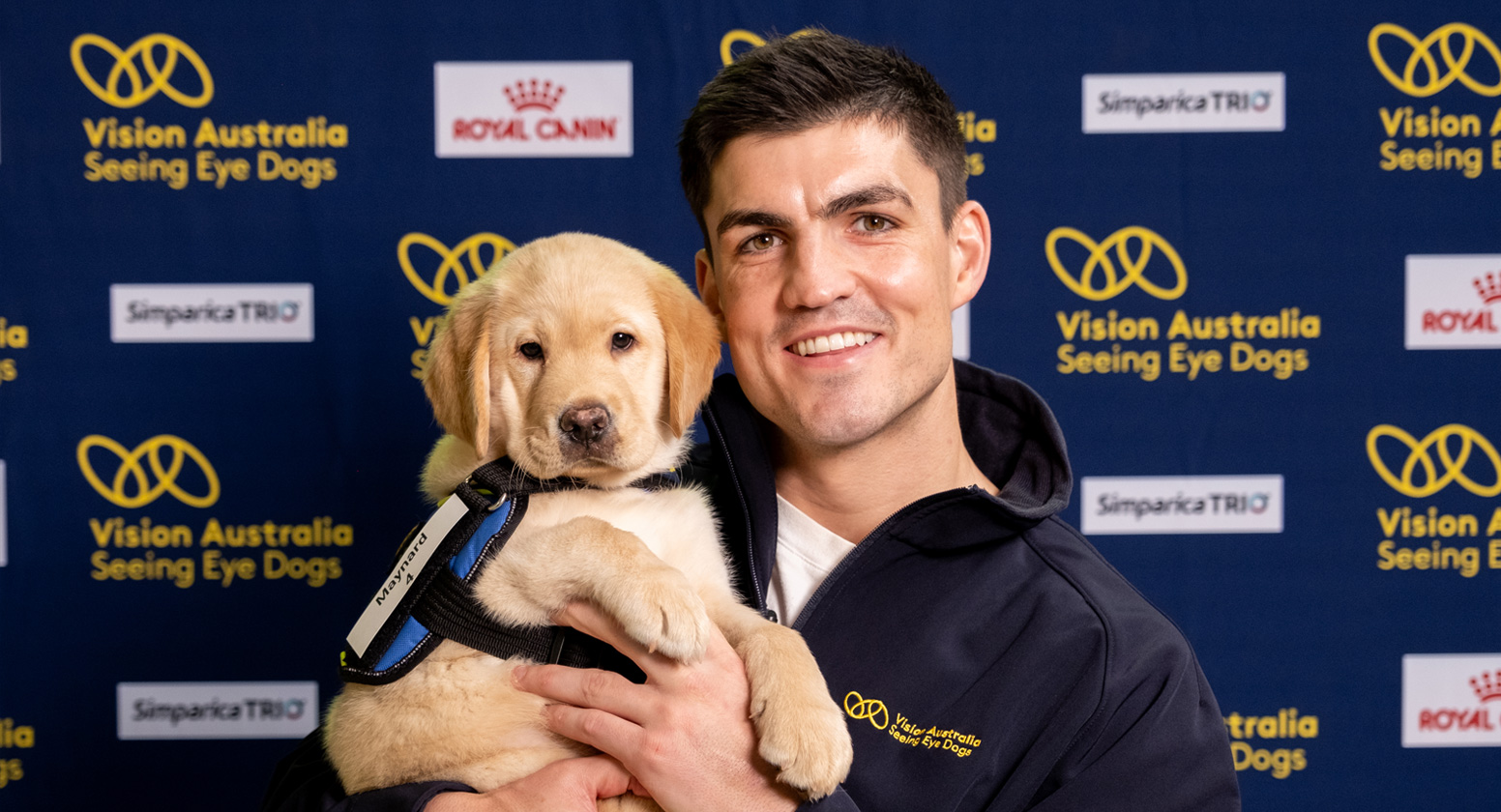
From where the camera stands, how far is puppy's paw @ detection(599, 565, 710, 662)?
1.71 metres

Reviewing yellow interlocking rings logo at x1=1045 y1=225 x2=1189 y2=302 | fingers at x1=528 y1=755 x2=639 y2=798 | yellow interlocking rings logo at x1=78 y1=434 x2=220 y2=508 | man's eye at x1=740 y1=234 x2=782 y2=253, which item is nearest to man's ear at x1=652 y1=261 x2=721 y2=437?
man's eye at x1=740 y1=234 x2=782 y2=253

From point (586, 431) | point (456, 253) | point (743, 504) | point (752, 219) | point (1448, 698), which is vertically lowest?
point (1448, 698)

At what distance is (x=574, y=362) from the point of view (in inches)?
81.4

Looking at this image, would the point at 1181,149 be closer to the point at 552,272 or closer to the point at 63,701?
the point at 552,272

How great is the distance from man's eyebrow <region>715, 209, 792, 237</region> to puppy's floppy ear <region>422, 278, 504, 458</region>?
58cm

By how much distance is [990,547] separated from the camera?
201 centimetres

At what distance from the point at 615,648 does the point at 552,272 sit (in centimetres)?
85

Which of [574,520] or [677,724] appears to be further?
[574,520]

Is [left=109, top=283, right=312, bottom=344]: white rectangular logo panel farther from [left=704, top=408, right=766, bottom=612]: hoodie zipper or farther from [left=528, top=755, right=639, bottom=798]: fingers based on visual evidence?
[left=528, top=755, right=639, bottom=798]: fingers

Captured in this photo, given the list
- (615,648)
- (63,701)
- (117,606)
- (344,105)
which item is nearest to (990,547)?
(615,648)

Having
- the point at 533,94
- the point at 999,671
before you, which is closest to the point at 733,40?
the point at 533,94

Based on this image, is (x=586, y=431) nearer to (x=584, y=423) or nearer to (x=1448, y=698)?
(x=584, y=423)

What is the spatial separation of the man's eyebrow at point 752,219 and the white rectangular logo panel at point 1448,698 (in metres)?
3.10

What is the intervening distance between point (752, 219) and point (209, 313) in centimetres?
245
